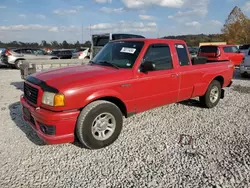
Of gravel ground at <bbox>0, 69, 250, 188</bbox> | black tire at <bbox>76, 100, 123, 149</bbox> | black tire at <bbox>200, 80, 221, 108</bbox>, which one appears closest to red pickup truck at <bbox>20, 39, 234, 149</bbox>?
black tire at <bbox>76, 100, 123, 149</bbox>

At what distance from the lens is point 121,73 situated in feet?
11.8

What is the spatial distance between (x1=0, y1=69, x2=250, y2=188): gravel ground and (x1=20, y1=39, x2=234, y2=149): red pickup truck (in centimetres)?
36

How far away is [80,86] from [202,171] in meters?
2.13

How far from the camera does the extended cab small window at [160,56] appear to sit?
4.04 metres

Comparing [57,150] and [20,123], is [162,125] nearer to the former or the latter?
[57,150]

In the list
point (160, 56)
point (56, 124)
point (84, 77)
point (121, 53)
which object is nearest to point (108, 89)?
point (84, 77)

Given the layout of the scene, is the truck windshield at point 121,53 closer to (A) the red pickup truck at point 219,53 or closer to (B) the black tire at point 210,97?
(B) the black tire at point 210,97

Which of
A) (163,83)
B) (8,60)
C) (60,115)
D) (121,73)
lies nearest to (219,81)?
(163,83)

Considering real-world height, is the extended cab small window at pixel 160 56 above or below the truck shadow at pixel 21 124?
above

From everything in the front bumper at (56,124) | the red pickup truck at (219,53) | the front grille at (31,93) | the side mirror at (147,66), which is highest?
the red pickup truck at (219,53)

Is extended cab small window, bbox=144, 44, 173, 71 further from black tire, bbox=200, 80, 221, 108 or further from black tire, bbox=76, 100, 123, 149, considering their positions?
black tire, bbox=200, 80, 221, 108

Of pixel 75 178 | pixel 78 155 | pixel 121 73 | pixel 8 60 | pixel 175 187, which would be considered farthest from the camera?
pixel 8 60

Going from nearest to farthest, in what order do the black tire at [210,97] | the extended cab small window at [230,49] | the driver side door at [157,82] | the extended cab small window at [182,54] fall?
the driver side door at [157,82] < the extended cab small window at [182,54] < the black tire at [210,97] < the extended cab small window at [230,49]

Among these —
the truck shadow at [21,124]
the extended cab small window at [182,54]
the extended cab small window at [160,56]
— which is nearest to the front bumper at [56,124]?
the truck shadow at [21,124]
